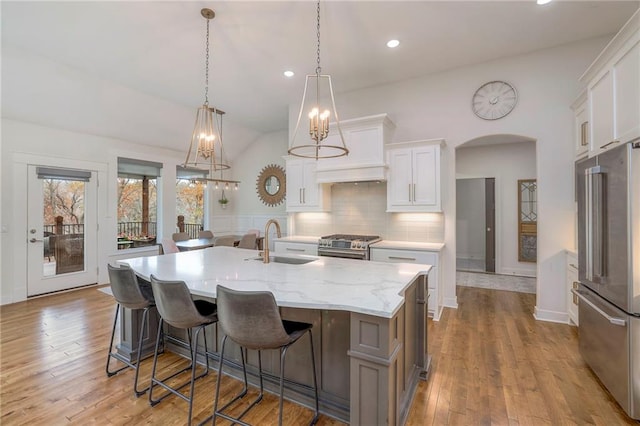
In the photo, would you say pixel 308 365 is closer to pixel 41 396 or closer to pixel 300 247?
pixel 41 396

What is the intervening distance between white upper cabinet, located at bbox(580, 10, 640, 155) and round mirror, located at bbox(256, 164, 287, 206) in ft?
18.3

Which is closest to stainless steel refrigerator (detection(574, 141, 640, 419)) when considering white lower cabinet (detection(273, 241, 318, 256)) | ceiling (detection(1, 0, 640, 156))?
ceiling (detection(1, 0, 640, 156))

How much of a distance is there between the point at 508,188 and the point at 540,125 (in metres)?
2.67

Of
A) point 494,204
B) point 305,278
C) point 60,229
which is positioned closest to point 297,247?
point 305,278

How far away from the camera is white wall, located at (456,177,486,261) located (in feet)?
20.8

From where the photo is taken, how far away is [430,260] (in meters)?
3.71

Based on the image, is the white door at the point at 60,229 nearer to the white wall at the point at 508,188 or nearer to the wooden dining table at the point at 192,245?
the wooden dining table at the point at 192,245

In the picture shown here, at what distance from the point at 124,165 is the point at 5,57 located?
8.29 ft

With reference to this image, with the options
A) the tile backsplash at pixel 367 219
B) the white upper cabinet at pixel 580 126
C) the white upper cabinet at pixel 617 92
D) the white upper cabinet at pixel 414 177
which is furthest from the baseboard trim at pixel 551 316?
A: the white upper cabinet at pixel 617 92

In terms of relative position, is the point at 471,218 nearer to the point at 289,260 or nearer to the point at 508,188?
the point at 508,188

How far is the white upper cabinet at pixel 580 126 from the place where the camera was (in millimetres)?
3125

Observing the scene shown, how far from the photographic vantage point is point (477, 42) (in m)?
3.46

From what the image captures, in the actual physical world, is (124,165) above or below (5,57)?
below

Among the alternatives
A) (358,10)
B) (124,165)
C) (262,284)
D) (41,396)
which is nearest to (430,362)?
(262,284)
